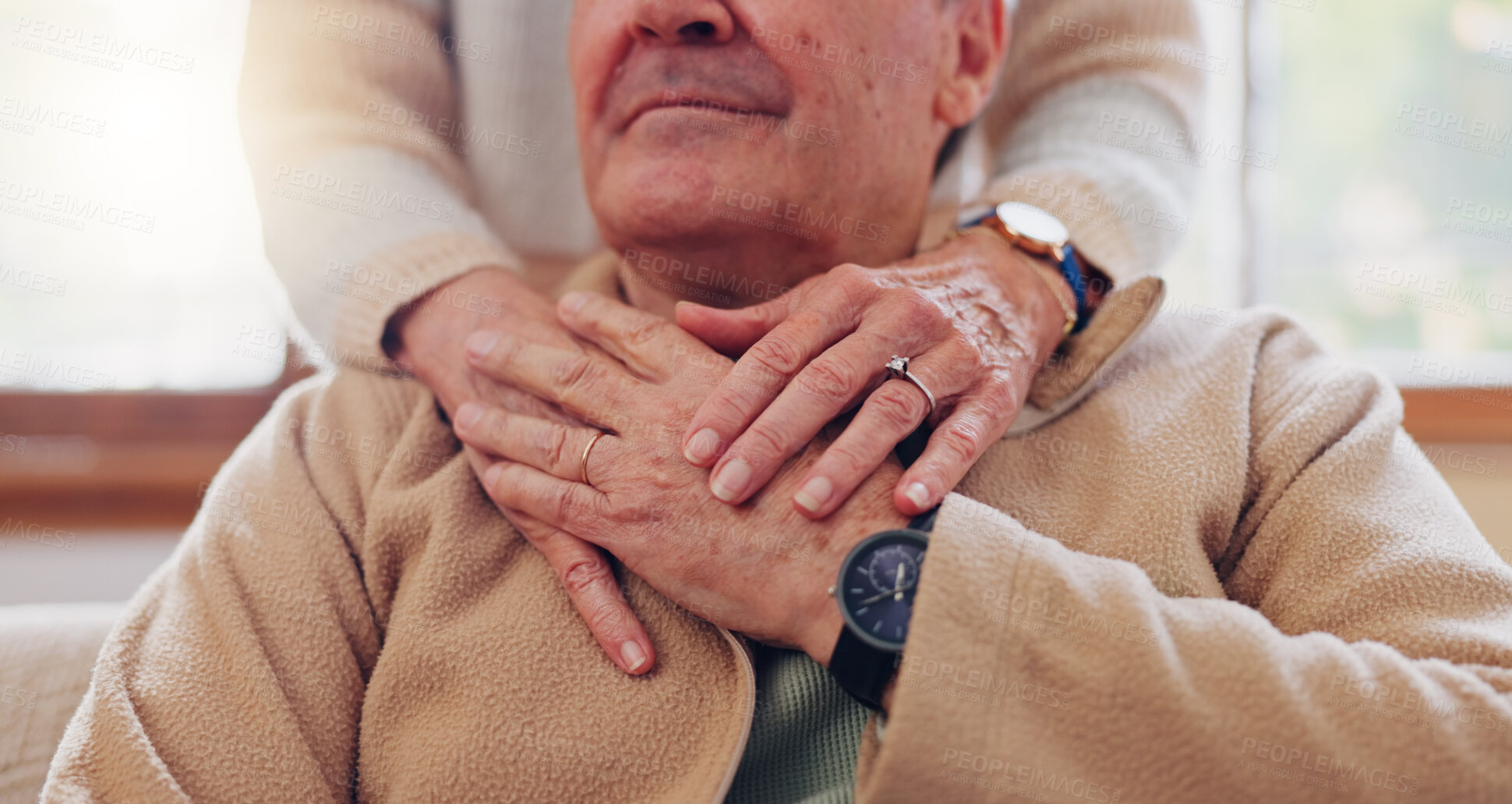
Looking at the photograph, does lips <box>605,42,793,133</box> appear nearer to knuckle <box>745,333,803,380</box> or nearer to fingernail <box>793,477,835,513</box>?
knuckle <box>745,333,803,380</box>

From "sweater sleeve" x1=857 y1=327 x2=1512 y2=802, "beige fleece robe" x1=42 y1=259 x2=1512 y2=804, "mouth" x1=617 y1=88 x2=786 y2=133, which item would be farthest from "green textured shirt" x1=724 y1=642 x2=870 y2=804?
"mouth" x1=617 y1=88 x2=786 y2=133

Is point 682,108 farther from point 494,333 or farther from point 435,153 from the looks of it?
point 435,153

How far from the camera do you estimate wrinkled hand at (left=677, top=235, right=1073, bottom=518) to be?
694mm

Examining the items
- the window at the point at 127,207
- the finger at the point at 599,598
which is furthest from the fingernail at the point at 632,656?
the window at the point at 127,207

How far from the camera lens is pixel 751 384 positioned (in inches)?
28.4

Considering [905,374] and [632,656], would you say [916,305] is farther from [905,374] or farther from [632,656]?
[632,656]

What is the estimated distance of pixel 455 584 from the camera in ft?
2.60

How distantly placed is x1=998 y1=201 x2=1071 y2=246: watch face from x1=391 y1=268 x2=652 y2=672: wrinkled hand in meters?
0.49

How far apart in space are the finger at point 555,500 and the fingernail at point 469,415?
0.05 m

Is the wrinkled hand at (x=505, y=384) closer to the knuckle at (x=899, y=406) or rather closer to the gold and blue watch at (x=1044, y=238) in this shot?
the knuckle at (x=899, y=406)

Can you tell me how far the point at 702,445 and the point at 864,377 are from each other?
15 cm

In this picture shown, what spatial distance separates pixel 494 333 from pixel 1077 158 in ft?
2.43

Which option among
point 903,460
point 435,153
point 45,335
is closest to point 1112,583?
point 903,460

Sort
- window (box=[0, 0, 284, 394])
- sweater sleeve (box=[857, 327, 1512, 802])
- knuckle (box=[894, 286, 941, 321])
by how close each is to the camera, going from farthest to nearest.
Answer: window (box=[0, 0, 284, 394]) < knuckle (box=[894, 286, 941, 321]) < sweater sleeve (box=[857, 327, 1512, 802])
